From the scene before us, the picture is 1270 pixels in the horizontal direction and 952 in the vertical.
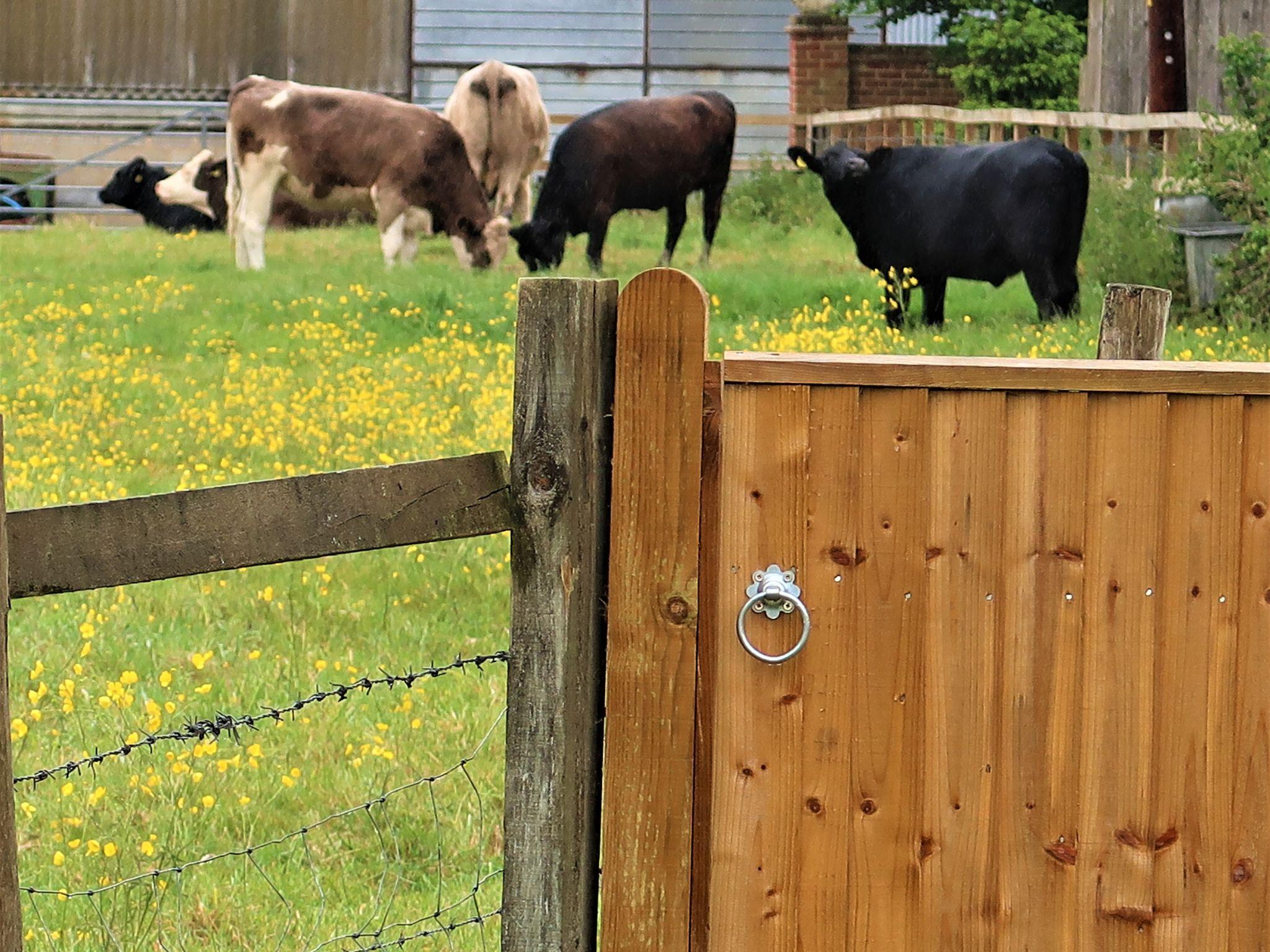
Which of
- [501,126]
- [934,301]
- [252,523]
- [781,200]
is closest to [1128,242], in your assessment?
[934,301]

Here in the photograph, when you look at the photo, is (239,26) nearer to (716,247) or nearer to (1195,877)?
(716,247)

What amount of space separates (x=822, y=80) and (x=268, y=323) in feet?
48.0

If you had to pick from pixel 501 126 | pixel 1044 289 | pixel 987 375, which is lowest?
pixel 987 375

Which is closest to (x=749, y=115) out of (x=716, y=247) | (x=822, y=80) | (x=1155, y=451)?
(x=822, y=80)

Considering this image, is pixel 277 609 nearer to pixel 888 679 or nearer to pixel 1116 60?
pixel 888 679

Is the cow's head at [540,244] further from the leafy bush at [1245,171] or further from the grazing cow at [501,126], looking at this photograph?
the leafy bush at [1245,171]

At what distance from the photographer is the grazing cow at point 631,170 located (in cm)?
1606

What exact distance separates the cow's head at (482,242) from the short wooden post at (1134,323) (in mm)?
13284

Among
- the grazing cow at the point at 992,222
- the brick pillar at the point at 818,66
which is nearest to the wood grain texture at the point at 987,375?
the grazing cow at the point at 992,222

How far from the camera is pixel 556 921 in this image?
232 centimetres

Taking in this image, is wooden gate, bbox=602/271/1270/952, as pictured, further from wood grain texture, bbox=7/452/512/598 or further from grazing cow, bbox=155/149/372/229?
grazing cow, bbox=155/149/372/229

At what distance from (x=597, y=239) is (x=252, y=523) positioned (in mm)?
14026

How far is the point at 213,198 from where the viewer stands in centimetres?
2084

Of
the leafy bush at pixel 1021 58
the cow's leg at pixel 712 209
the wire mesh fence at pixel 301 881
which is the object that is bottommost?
the wire mesh fence at pixel 301 881
